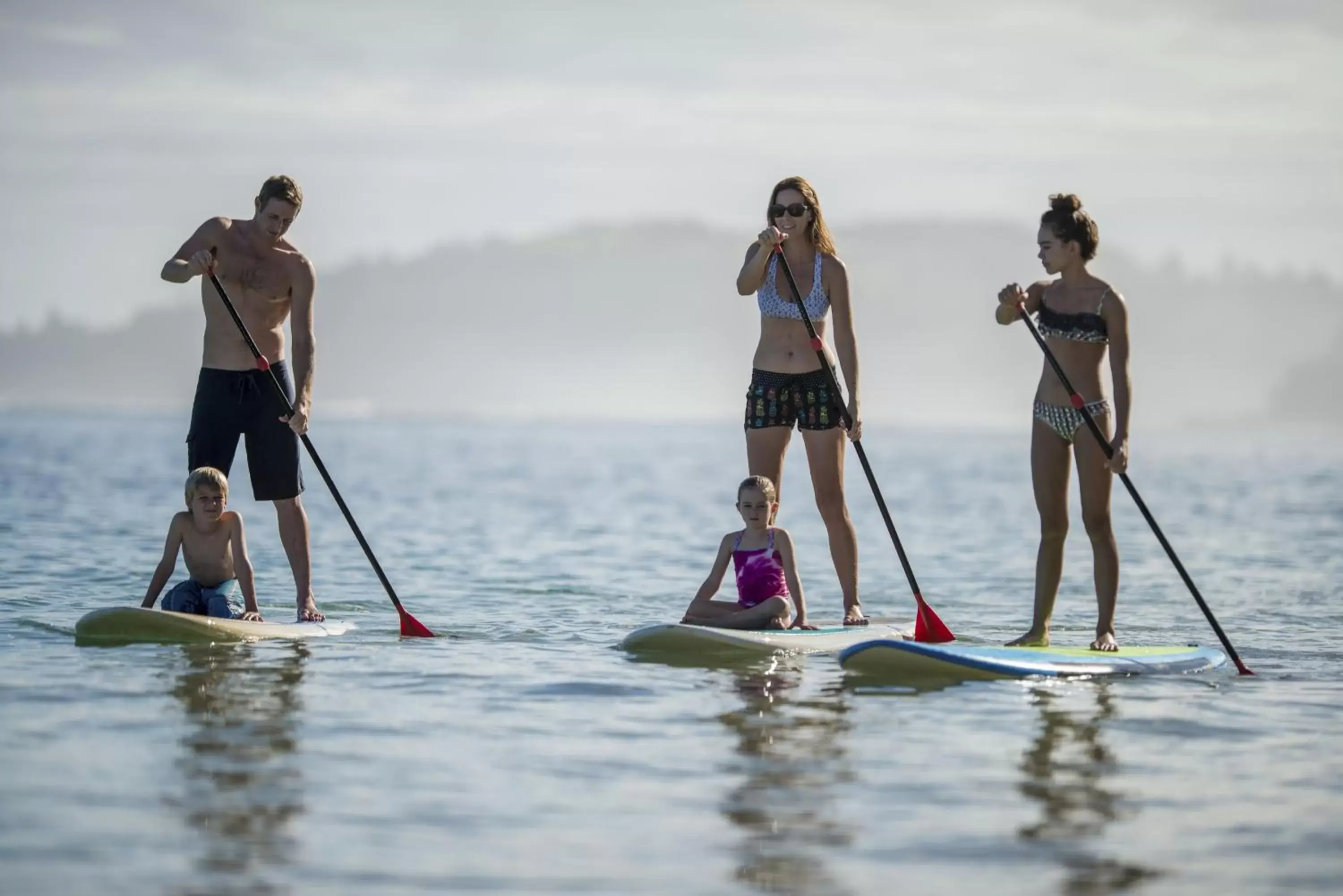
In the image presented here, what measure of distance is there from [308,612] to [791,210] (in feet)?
10.9

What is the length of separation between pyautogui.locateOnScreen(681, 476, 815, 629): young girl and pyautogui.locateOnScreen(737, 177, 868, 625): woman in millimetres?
272

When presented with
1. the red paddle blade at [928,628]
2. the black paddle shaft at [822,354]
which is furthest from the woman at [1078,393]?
the black paddle shaft at [822,354]

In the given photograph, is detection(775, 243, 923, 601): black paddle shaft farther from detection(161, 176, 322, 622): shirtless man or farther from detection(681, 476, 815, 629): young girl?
detection(161, 176, 322, 622): shirtless man

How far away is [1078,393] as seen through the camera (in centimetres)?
894

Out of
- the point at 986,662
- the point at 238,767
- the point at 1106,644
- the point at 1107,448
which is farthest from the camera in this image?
the point at 1106,644

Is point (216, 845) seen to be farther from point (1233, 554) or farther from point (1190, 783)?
point (1233, 554)

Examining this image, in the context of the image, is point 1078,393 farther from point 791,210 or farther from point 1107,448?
point 791,210

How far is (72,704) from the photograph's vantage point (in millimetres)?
7332

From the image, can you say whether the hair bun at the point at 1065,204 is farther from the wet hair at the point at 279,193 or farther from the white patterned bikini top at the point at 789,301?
the wet hair at the point at 279,193

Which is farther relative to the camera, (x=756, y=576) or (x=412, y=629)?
(x=412, y=629)

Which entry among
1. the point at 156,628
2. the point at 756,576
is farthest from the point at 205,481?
the point at 756,576

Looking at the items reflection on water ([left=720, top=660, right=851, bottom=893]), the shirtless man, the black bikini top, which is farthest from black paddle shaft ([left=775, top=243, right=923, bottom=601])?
the shirtless man

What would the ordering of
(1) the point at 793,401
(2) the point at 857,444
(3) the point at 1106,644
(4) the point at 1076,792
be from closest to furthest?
(4) the point at 1076,792 → (3) the point at 1106,644 → (2) the point at 857,444 → (1) the point at 793,401

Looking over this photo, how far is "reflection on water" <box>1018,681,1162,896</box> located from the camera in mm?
5121
